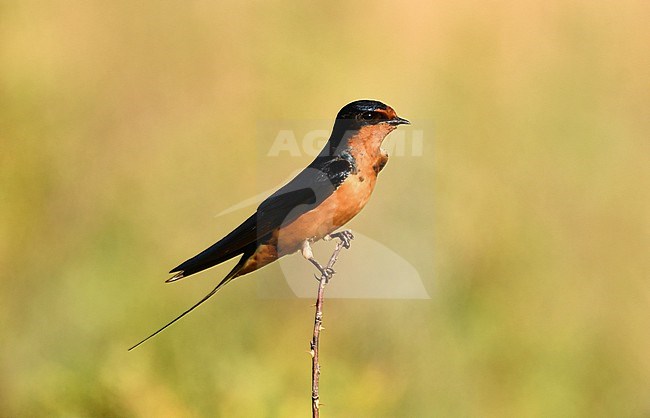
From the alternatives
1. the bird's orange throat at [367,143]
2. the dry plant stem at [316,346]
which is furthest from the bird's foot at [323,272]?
the bird's orange throat at [367,143]

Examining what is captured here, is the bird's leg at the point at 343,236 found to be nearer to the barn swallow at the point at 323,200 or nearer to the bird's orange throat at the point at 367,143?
the barn swallow at the point at 323,200

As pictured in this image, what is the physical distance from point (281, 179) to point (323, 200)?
0.65 m

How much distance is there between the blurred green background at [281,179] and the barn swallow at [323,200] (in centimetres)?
58

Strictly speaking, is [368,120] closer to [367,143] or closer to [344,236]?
[367,143]

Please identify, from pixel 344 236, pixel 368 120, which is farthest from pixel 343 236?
pixel 368 120

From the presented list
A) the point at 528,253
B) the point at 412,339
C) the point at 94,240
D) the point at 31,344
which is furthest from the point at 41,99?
the point at 528,253

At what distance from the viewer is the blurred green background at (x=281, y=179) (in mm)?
2223

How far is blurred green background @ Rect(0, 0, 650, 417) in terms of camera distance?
2223 millimetres

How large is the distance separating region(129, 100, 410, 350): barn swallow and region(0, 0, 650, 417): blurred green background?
0.58 m

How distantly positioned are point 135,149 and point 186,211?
326 millimetres

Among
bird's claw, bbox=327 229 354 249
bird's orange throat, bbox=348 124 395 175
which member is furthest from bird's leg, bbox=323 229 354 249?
bird's orange throat, bbox=348 124 395 175

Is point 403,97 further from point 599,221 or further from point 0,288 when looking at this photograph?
point 0,288

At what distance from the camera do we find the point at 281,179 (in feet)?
6.89

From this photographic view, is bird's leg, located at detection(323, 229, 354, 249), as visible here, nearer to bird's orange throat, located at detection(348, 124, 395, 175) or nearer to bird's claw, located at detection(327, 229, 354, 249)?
bird's claw, located at detection(327, 229, 354, 249)
